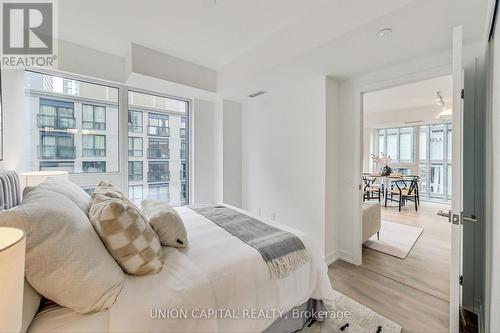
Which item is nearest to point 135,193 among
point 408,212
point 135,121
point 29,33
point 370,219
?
point 135,121

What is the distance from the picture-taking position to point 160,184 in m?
3.47

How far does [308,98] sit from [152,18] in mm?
2029

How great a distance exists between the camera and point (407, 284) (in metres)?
2.21

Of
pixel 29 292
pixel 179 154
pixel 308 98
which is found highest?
pixel 308 98

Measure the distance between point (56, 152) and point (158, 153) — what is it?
1.22 m

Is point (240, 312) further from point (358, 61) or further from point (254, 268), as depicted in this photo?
point (358, 61)

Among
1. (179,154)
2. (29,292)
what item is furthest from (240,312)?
(179,154)

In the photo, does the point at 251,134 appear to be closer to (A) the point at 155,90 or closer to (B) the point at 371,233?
(A) the point at 155,90

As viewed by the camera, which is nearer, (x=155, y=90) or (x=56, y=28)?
(x=56, y=28)

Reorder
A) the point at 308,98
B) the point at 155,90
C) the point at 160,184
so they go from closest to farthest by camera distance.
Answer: the point at 308,98, the point at 155,90, the point at 160,184

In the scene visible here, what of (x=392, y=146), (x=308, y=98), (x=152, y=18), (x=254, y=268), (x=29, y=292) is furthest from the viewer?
(x=392, y=146)

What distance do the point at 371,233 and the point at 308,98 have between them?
216 cm

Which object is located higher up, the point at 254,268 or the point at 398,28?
the point at 398,28

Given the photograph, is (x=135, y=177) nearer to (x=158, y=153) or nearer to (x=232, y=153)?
(x=158, y=153)
